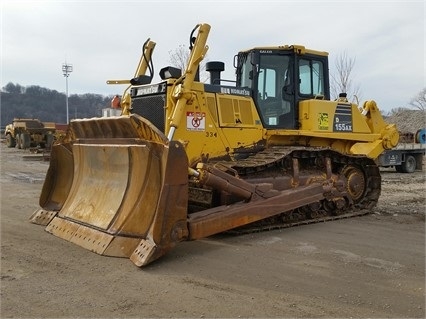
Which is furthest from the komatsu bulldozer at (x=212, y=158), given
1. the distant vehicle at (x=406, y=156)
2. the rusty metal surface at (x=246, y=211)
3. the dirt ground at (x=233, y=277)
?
the distant vehicle at (x=406, y=156)

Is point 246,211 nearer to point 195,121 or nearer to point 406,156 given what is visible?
point 195,121

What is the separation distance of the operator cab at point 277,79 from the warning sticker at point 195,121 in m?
1.21

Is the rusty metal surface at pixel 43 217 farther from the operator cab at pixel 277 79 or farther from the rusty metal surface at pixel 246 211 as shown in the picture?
the operator cab at pixel 277 79

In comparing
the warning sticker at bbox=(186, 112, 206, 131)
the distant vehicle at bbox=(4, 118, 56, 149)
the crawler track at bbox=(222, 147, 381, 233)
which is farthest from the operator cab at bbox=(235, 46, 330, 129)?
the distant vehicle at bbox=(4, 118, 56, 149)

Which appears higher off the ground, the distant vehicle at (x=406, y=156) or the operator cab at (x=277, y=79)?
the operator cab at (x=277, y=79)

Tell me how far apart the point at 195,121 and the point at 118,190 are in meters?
1.63

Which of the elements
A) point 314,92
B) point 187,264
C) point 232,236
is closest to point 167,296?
point 187,264

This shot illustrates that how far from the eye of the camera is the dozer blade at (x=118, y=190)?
5.10 metres

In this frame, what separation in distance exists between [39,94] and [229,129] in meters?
65.2

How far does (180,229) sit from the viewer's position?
17.0 ft

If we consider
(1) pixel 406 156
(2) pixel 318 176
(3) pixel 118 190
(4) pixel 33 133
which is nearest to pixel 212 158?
(3) pixel 118 190

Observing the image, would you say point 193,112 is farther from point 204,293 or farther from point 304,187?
point 204,293

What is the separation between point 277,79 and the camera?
313 inches

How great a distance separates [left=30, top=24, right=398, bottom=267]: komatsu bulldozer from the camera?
5422 mm
